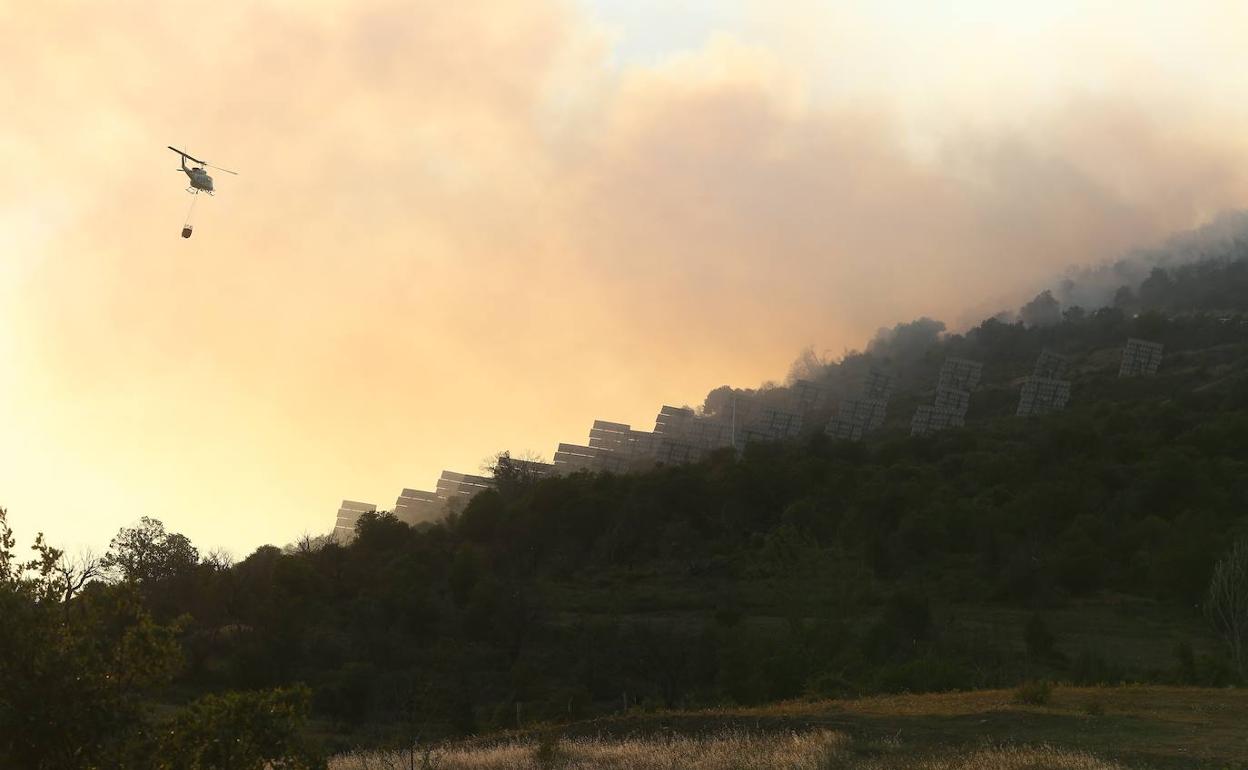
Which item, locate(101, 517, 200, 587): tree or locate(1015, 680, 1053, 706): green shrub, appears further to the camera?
locate(101, 517, 200, 587): tree

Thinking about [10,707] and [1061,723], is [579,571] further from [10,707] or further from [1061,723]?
[10,707]

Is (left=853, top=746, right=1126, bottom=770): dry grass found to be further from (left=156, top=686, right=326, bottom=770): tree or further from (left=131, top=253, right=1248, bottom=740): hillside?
(left=131, top=253, right=1248, bottom=740): hillside

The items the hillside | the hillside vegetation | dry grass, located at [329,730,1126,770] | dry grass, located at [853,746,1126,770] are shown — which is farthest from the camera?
the hillside

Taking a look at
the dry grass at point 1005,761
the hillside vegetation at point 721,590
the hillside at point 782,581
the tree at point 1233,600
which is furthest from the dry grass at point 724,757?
the tree at point 1233,600

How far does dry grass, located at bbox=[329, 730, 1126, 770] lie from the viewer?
1094 inches

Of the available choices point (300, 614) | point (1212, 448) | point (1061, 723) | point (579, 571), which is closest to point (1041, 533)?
point (1212, 448)

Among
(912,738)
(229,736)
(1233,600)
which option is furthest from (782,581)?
(229,736)

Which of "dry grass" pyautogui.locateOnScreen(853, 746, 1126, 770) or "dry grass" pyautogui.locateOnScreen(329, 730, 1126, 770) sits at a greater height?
"dry grass" pyautogui.locateOnScreen(329, 730, 1126, 770)

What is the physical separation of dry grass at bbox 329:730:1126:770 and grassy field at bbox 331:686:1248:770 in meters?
0.04

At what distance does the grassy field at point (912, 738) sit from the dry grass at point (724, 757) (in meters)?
0.04

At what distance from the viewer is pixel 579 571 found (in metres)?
99.4

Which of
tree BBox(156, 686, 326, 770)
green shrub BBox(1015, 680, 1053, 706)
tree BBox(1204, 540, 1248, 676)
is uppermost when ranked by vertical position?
tree BBox(156, 686, 326, 770)

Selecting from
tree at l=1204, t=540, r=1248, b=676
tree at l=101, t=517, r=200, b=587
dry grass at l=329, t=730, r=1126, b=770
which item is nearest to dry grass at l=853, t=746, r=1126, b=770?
dry grass at l=329, t=730, r=1126, b=770

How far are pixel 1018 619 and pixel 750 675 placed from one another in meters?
22.4
